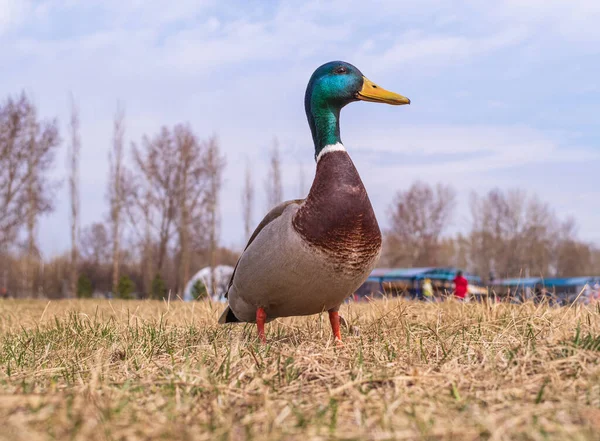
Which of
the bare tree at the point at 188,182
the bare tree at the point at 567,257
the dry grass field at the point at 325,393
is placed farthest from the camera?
the bare tree at the point at 567,257

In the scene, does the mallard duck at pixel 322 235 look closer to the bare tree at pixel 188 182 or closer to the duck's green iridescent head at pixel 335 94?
the duck's green iridescent head at pixel 335 94

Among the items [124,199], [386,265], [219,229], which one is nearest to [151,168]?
[124,199]

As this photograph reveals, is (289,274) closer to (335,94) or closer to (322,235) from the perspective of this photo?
(322,235)

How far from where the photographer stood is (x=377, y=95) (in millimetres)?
3543

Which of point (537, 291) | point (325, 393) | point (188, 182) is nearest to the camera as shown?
point (325, 393)

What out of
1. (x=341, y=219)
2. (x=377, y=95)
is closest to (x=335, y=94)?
(x=377, y=95)

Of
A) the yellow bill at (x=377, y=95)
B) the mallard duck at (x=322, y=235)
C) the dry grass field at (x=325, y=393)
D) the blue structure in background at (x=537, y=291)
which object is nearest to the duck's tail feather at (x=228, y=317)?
the mallard duck at (x=322, y=235)

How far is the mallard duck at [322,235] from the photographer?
10.2ft

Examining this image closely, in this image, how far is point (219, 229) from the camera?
28.0 m

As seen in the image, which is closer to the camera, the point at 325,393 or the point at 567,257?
the point at 325,393

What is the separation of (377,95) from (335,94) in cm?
26

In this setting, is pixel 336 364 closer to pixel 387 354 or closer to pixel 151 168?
pixel 387 354

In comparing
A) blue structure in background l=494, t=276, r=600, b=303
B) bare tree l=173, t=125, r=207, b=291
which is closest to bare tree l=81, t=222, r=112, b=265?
bare tree l=173, t=125, r=207, b=291

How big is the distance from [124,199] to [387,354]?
27.3m
